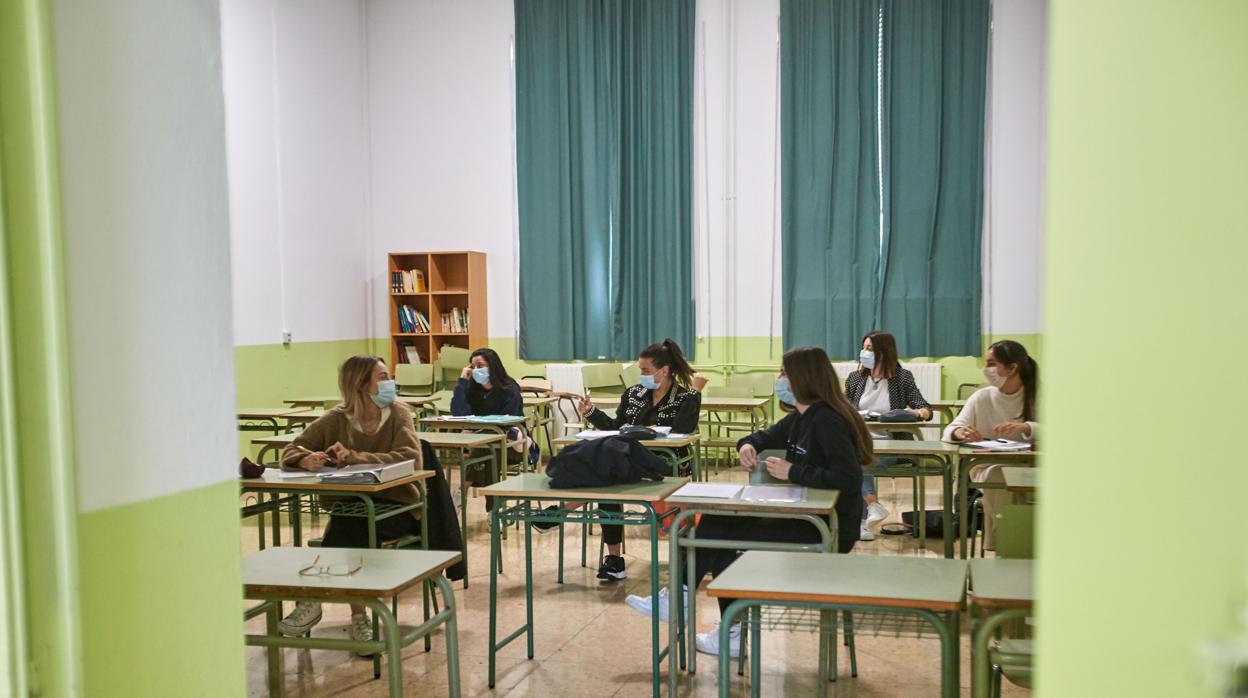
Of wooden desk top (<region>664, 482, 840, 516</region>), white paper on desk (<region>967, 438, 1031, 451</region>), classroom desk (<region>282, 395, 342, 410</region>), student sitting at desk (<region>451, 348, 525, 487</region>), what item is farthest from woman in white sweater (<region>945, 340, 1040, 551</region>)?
classroom desk (<region>282, 395, 342, 410</region>)

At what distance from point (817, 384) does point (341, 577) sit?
6.59ft

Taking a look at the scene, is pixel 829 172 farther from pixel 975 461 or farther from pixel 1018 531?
pixel 1018 531

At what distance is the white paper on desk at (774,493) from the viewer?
3332 millimetres

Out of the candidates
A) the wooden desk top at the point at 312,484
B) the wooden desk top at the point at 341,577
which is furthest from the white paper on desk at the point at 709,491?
→ the wooden desk top at the point at 312,484

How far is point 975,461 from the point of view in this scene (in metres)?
4.68

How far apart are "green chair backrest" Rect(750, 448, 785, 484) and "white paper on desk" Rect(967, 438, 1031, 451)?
3.88 ft

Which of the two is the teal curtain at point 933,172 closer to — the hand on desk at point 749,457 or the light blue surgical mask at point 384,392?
the hand on desk at point 749,457
